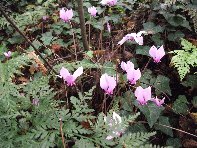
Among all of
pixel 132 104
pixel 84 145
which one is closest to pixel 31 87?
pixel 84 145

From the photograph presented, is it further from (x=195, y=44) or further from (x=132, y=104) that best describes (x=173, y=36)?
(x=132, y=104)

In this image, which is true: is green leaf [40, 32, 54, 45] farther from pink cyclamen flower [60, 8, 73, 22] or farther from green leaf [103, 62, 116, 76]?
green leaf [103, 62, 116, 76]

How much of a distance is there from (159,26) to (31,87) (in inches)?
65.1

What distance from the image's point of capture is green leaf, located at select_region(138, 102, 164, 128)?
215cm

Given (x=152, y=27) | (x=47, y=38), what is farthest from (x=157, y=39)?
(x=47, y=38)

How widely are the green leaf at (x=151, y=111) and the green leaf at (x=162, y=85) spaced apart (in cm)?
26

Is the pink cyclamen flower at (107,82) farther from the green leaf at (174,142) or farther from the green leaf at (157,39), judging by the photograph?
the green leaf at (157,39)

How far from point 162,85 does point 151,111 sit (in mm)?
378

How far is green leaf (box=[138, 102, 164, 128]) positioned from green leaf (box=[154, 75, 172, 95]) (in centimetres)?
26

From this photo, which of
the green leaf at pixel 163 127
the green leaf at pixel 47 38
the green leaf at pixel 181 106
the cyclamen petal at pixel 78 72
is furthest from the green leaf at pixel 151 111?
the green leaf at pixel 47 38

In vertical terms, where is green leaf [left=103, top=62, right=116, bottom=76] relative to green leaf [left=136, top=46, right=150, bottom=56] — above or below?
below

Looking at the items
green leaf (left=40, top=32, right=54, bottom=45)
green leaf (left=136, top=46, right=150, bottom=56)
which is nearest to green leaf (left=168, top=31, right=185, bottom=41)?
green leaf (left=136, top=46, right=150, bottom=56)

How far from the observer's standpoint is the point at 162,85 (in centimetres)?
249

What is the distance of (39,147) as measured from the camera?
4.66 feet
